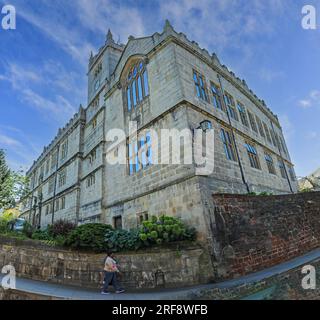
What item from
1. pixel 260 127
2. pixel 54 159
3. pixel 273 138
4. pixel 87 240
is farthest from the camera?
pixel 54 159

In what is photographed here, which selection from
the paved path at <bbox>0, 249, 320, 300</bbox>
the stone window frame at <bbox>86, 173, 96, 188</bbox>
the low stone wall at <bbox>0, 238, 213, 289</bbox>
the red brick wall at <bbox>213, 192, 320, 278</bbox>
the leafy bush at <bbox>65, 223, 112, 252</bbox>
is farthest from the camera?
the stone window frame at <bbox>86, 173, 96, 188</bbox>

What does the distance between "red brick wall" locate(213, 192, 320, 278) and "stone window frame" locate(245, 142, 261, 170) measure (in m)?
4.16

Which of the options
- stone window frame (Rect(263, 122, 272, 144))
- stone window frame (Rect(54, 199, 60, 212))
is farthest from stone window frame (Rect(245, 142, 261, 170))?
stone window frame (Rect(54, 199, 60, 212))

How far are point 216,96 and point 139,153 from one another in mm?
6563

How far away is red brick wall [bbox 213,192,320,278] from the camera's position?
7867mm

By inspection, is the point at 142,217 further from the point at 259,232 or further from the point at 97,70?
the point at 97,70

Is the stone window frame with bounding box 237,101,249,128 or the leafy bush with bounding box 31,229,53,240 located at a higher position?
the stone window frame with bounding box 237,101,249,128

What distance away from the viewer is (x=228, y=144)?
12602 millimetres

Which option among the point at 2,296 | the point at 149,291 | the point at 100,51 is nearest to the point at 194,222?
the point at 149,291

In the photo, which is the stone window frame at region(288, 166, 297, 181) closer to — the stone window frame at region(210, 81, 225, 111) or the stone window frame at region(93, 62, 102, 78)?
the stone window frame at region(210, 81, 225, 111)

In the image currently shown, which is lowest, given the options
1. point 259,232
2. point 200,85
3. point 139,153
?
point 259,232

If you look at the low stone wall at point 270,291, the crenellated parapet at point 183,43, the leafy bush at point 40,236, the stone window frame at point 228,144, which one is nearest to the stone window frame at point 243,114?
the crenellated parapet at point 183,43

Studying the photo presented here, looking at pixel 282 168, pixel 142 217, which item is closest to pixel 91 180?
pixel 142 217
